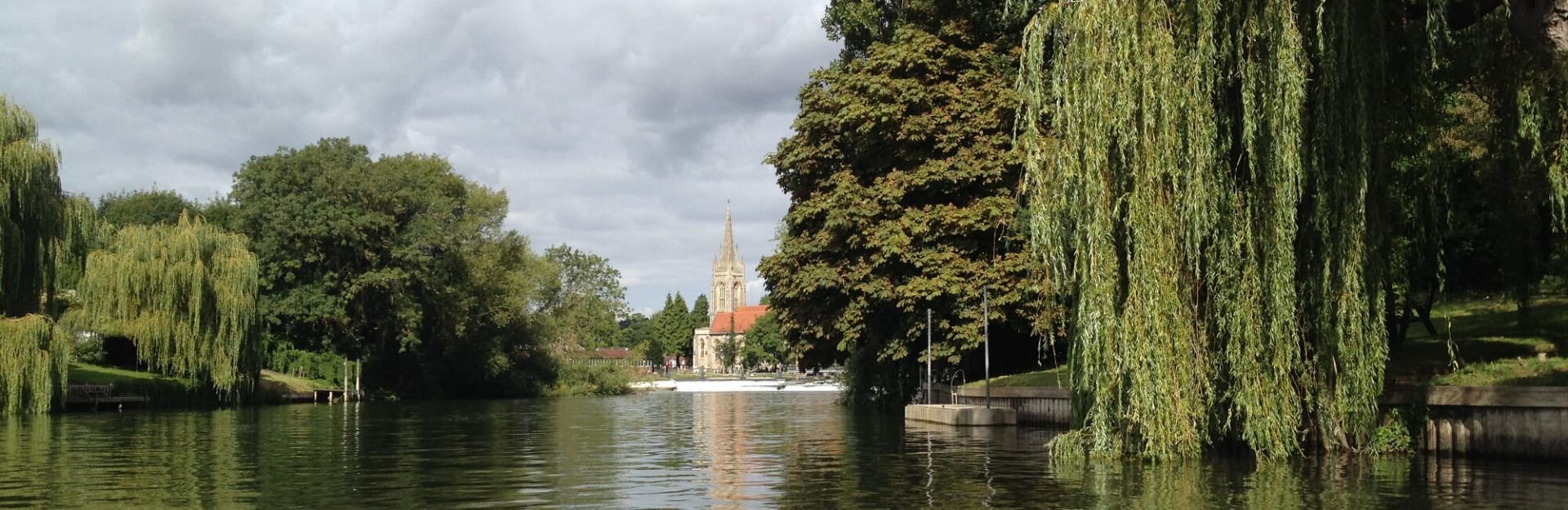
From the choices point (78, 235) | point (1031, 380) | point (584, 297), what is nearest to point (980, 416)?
point (1031, 380)

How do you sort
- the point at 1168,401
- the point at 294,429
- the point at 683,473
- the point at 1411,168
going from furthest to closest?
the point at 294,429 < the point at 1411,168 < the point at 683,473 < the point at 1168,401

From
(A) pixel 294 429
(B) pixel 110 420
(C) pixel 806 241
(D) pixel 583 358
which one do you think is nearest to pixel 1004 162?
(C) pixel 806 241

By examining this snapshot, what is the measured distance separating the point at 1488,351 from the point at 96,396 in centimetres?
4271

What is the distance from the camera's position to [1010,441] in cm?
2475

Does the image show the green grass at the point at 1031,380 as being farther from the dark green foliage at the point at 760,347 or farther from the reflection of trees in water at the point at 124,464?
the dark green foliage at the point at 760,347

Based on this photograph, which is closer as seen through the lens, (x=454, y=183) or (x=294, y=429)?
(x=294, y=429)

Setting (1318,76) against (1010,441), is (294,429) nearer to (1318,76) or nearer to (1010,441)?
(1010,441)

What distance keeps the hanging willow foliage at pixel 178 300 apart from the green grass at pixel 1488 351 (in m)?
38.7

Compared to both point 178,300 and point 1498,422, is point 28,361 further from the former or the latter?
point 1498,422

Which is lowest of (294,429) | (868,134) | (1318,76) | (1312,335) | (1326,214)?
(294,429)

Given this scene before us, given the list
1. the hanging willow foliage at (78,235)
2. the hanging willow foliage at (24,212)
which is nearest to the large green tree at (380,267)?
the hanging willow foliage at (78,235)

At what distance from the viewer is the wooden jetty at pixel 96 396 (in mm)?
44281

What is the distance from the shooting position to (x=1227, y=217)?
17484mm

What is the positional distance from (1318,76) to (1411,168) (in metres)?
5.40
